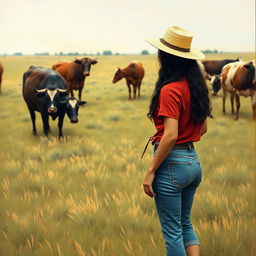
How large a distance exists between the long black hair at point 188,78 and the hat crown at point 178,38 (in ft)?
0.28

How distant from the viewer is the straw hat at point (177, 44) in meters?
1.77


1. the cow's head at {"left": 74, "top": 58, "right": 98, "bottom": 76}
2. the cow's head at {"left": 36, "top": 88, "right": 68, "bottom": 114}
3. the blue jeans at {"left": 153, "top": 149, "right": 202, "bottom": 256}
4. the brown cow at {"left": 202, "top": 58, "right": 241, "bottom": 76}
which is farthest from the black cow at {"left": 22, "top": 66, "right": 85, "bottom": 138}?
the brown cow at {"left": 202, "top": 58, "right": 241, "bottom": 76}

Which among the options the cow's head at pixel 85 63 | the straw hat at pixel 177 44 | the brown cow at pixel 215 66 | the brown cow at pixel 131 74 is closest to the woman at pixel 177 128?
the straw hat at pixel 177 44

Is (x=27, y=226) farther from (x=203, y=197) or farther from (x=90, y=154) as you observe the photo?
(x=90, y=154)

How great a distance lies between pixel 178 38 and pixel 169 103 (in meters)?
0.47

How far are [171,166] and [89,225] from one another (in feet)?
4.61

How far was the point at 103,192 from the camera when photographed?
3.58m

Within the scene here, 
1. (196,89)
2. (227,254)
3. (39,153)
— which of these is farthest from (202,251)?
(39,153)

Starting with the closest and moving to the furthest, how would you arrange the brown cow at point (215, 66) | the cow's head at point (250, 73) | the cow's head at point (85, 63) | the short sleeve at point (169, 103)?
the short sleeve at point (169, 103)
the cow's head at point (250, 73)
the cow's head at point (85, 63)
the brown cow at point (215, 66)

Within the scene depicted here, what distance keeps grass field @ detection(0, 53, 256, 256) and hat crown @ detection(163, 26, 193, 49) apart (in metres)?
0.23

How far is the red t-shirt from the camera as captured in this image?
1642 millimetres

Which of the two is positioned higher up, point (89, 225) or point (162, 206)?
point (162, 206)

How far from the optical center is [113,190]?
3.63 metres

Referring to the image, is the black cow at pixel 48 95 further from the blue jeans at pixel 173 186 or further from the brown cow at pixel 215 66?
the brown cow at pixel 215 66
